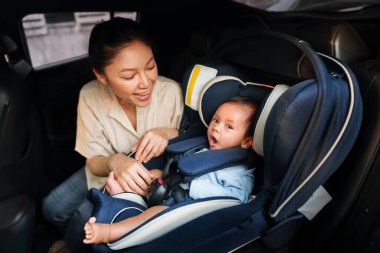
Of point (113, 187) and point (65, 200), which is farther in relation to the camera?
point (65, 200)

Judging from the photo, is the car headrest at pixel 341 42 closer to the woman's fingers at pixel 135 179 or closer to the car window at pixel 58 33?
the woman's fingers at pixel 135 179

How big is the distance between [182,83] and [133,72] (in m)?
0.29

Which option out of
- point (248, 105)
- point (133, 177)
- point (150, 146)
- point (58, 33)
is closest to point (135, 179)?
point (133, 177)

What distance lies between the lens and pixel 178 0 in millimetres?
2012

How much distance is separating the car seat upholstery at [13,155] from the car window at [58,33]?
1.13 feet

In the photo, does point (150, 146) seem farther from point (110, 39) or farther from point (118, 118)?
point (110, 39)

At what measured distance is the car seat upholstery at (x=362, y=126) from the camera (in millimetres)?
1047

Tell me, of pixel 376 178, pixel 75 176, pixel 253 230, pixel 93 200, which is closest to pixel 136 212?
pixel 93 200

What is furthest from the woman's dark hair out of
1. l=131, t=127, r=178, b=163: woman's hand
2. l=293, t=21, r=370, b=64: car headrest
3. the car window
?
l=293, t=21, r=370, b=64: car headrest

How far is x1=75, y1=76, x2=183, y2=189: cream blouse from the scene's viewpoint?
1.49m

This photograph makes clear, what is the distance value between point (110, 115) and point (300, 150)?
90 cm

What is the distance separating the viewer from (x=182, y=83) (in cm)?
149

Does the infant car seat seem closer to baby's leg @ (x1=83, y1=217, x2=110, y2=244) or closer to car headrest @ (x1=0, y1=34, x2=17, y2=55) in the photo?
baby's leg @ (x1=83, y1=217, x2=110, y2=244)

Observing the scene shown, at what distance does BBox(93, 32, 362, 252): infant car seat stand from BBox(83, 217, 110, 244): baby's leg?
65mm
